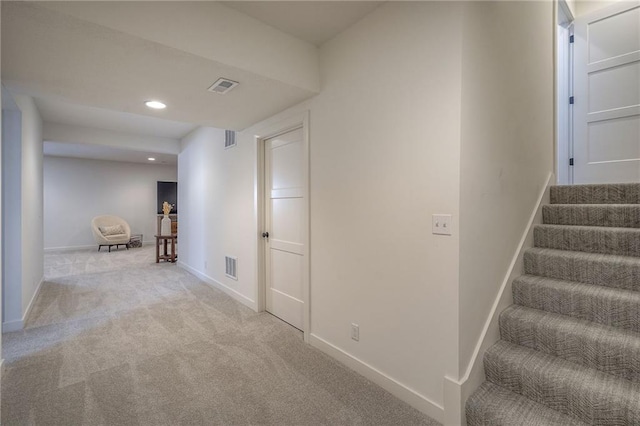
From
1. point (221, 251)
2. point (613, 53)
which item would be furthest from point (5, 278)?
point (613, 53)

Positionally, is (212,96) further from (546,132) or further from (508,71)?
(546,132)

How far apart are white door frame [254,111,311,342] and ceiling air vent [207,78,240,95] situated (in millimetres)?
649

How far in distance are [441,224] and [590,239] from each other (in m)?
1.33

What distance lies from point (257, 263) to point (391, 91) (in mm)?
2375

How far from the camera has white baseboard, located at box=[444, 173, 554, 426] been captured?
1.67 m

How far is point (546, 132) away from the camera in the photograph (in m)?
2.68

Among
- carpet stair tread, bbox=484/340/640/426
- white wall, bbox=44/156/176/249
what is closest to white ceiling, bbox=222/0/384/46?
carpet stair tread, bbox=484/340/640/426

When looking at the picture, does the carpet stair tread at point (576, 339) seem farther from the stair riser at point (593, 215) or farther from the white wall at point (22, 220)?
the white wall at point (22, 220)

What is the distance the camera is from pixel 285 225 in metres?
3.21

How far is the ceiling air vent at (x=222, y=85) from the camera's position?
231 cm

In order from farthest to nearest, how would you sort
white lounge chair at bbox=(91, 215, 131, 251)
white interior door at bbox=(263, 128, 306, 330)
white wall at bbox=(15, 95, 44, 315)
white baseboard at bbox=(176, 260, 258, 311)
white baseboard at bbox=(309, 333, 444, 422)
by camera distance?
white lounge chair at bbox=(91, 215, 131, 251)
white baseboard at bbox=(176, 260, 258, 311)
white wall at bbox=(15, 95, 44, 315)
white interior door at bbox=(263, 128, 306, 330)
white baseboard at bbox=(309, 333, 444, 422)

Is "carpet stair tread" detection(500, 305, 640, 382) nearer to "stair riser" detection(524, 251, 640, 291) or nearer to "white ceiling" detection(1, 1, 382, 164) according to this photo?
"stair riser" detection(524, 251, 640, 291)

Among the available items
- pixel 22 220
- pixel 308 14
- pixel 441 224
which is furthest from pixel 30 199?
pixel 441 224

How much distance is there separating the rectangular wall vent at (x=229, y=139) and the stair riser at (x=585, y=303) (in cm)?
349
